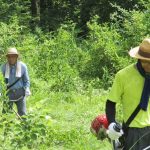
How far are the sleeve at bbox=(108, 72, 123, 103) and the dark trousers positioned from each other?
1.11 ft

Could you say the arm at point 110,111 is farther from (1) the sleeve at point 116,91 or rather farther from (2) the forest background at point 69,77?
(2) the forest background at point 69,77

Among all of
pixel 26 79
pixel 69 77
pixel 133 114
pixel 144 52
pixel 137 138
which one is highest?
pixel 144 52

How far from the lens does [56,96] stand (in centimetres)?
1203

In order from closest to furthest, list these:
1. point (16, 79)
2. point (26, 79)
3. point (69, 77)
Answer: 1. point (16, 79)
2. point (26, 79)
3. point (69, 77)

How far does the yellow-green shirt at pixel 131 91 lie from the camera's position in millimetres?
4711

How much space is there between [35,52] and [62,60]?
0.97 metres

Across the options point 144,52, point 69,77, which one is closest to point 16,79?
point 144,52

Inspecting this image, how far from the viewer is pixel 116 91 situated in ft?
15.5

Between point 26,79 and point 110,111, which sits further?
point 26,79

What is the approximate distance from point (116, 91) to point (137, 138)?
49 centimetres

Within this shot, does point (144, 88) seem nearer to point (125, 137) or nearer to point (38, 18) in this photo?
point (125, 137)

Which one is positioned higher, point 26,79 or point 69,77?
point 26,79

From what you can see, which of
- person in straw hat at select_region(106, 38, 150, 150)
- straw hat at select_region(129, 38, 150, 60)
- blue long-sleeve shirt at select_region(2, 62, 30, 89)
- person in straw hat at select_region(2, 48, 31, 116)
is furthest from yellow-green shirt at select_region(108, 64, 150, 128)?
blue long-sleeve shirt at select_region(2, 62, 30, 89)

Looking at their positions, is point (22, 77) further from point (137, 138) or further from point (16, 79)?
point (137, 138)
